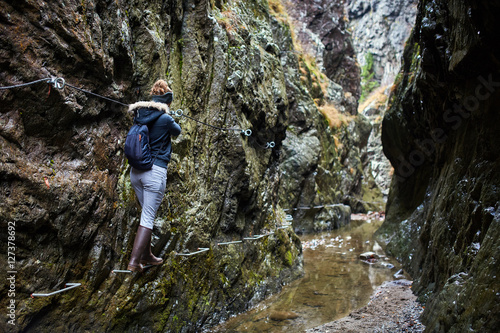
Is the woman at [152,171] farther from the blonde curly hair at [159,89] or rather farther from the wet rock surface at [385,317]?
the wet rock surface at [385,317]

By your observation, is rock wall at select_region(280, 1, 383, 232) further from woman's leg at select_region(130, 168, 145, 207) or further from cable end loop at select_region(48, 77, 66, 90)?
cable end loop at select_region(48, 77, 66, 90)

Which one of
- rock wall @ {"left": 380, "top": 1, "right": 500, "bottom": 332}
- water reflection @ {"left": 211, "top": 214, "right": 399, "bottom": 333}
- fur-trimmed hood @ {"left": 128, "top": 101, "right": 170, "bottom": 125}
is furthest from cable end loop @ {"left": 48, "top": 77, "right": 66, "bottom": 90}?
rock wall @ {"left": 380, "top": 1, "right": 500, "bottom": 332}

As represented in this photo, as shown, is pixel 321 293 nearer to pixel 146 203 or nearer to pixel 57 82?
pixel 146 203

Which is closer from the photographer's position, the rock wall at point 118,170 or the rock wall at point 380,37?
the rock wall at point 118,170

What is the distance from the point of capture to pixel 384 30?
69.9 m

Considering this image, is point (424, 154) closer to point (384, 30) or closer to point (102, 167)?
point (102, 167)

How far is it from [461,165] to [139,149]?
559 cm

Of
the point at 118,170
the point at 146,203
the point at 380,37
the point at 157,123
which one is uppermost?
the point at 380,37

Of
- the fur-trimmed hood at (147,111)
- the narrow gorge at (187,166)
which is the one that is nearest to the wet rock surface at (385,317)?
the narrow gorge at (187,166)

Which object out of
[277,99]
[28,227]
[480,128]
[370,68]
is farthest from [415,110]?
[370,68]

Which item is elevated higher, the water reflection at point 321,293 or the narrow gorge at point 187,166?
the narrow gorge at point 187,166

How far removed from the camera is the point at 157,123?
456cm

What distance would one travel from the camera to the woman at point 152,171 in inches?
174

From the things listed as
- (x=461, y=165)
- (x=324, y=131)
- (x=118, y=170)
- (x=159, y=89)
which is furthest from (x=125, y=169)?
(x=324, y=131)
